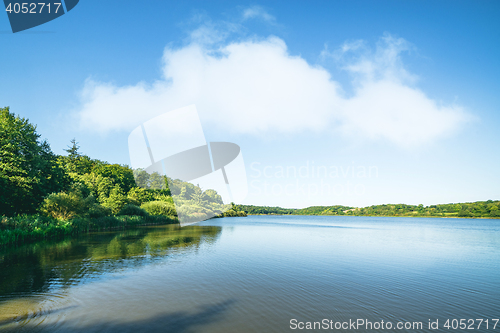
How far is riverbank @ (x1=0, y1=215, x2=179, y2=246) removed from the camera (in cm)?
1925

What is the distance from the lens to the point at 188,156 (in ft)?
101

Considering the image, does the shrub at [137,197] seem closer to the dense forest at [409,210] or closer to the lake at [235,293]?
the lake at [235,293]

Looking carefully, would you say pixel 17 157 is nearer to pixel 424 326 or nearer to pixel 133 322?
pixel 133 322

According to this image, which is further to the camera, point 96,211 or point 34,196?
point 96,211

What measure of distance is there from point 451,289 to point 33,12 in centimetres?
2266

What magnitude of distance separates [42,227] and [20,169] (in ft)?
24.2

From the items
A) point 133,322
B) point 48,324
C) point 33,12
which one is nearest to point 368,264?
point 133,322

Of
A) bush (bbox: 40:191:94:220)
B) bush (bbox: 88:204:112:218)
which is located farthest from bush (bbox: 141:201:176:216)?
bush (bbox: 40:191:94:220)

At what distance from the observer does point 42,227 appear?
73.9 feet

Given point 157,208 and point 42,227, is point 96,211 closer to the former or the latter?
point 42,227

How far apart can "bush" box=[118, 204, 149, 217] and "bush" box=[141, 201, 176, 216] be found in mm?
3344

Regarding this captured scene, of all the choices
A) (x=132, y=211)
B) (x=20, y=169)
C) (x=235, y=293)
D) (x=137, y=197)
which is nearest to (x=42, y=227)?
(x=20, y=169)

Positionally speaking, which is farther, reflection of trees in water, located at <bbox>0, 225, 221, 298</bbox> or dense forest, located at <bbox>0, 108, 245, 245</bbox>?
dense forest, located at <bbox>0, 108, 245, 245</bbox>

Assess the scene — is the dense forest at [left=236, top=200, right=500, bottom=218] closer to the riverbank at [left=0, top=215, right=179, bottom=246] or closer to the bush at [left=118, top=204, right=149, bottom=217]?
the bush at [left=118, top=204, right=149, bottom=217]
